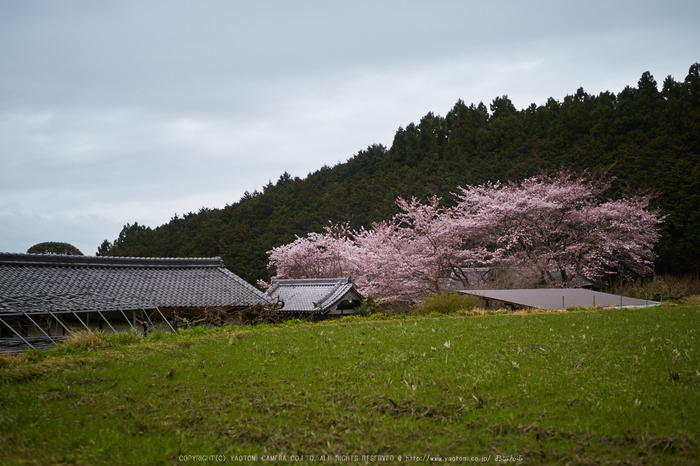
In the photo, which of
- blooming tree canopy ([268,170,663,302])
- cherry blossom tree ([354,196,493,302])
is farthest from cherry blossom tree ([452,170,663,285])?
cherry blossom tree ([354,196,493,302])

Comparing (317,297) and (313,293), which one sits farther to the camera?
(313,293)

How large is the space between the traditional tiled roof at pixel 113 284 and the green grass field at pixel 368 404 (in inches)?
369

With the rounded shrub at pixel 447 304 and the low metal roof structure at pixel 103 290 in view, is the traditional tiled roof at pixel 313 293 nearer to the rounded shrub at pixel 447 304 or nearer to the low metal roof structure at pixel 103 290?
the low metal roof structure at pixel 103 290

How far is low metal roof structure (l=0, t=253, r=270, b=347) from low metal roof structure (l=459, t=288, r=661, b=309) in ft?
33.7

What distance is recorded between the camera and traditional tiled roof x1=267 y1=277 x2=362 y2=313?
26.3 metres

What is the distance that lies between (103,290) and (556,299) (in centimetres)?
1909

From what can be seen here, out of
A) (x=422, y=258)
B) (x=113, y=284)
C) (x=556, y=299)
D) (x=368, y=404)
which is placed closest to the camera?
(x=368, y=404)

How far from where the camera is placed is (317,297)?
1085 inches

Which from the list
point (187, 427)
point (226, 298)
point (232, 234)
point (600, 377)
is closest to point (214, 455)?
point (187, 427)

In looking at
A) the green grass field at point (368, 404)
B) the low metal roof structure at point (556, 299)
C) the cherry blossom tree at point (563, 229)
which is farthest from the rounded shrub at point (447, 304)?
the green grass field at point (368, 404)

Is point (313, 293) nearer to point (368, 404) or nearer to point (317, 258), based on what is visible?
point (317, 258)

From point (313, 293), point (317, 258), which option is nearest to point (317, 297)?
point (313, 293)

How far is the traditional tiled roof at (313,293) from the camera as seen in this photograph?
2627cm

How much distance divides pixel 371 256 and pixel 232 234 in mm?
34253
